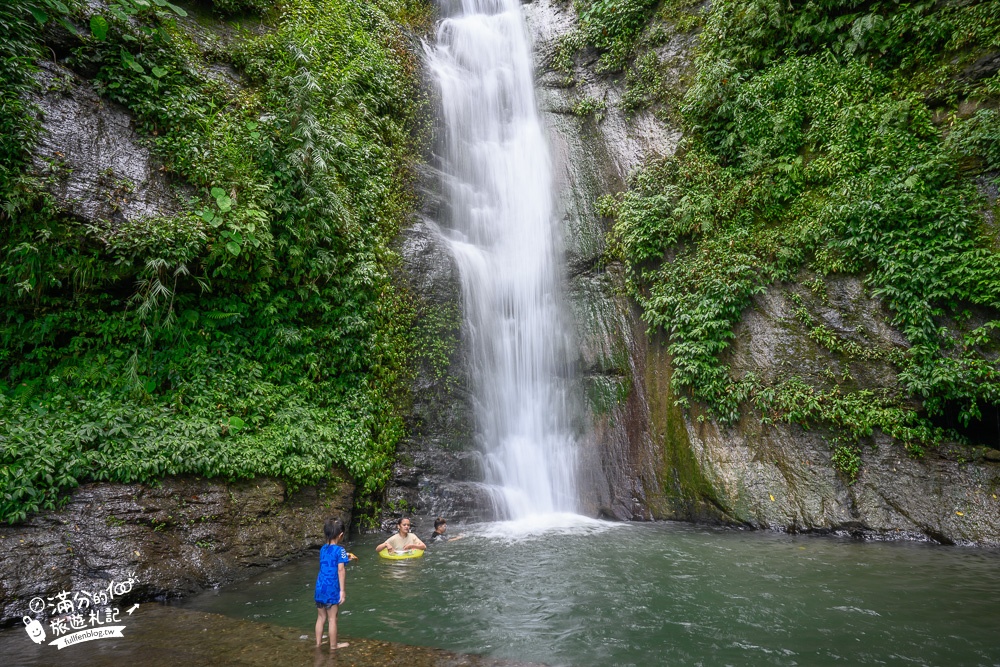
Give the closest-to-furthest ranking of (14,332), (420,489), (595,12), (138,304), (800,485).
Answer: (14,332)
(138,304)
(800,485)
(420,489)
(595,12)

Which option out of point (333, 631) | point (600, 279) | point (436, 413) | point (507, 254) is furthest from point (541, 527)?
point (507, 254)

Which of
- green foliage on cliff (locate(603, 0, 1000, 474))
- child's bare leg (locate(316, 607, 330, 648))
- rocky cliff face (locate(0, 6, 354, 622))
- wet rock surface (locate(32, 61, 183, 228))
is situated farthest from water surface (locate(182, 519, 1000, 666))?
wet rock surface (locate(32, 61, 183, 228))

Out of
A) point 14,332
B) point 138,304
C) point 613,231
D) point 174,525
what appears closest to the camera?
point 174,525

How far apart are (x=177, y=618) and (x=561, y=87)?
568 inches

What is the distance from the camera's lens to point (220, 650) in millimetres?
4602

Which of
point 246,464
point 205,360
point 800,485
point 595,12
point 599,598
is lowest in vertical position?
point 599,598

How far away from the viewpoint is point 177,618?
214 inches

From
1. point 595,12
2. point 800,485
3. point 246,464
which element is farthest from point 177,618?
point 595,12

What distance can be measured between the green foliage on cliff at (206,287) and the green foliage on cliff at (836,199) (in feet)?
19.5

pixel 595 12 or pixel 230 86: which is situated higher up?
pixel 595 12

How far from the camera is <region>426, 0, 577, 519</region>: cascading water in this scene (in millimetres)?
10984

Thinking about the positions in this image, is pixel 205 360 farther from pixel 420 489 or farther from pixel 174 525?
pixel 420 489

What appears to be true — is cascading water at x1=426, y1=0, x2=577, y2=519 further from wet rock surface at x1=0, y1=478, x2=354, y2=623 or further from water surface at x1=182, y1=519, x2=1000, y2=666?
wet rock surface at x1=0, y1=478, x2=354, y2=623

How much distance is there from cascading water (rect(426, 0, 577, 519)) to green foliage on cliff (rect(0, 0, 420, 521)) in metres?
2.10
